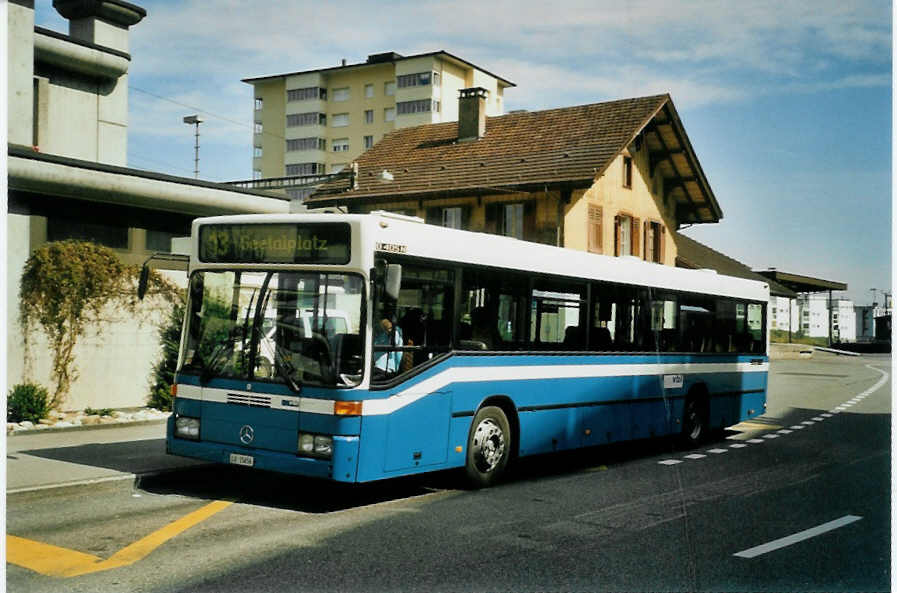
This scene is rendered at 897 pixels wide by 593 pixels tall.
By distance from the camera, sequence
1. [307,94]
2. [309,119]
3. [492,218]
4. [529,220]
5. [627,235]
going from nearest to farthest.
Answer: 1. [529,220]
2. [492,218]
3. [627,235]
4. [307,94]
5. [309,119]

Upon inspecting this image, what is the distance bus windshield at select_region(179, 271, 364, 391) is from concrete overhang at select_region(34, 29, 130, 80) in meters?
12.7

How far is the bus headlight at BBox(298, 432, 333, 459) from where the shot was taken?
8711 mm

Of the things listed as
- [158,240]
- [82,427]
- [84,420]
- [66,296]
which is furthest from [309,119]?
[82,427]

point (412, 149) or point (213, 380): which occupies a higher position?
point (412, 149)

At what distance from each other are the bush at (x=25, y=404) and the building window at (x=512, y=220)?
18434 mm

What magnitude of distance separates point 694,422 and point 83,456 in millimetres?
8479

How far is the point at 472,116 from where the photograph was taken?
36438mm

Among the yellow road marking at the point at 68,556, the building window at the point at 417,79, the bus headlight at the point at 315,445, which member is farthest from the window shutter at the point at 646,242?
the building window at the point at 417,79

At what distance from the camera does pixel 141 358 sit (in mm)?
17047

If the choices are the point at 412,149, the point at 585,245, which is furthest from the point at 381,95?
the point at 585,245

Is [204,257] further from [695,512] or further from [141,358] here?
[141,358]

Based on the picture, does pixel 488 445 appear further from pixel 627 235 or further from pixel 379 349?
pixel 627 235

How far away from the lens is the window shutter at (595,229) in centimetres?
3147

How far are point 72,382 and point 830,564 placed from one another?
1222 cm
